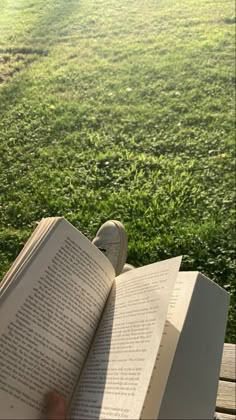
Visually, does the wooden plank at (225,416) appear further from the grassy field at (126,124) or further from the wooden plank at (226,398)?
the grassy field at (126,124)

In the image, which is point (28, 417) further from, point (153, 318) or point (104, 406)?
point (153, 318)

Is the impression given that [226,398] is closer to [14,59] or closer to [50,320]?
[50,320]

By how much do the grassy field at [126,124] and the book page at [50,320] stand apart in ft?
2.74

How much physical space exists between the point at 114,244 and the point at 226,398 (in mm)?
533

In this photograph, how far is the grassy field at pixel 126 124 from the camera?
2.47 m

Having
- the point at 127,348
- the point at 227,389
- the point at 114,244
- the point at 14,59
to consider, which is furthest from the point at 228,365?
the point at 14,59

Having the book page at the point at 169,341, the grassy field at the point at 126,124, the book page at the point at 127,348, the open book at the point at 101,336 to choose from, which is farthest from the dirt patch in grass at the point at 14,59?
the book page at the point at 169,341

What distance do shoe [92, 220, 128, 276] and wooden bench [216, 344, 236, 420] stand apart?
0.38 meters

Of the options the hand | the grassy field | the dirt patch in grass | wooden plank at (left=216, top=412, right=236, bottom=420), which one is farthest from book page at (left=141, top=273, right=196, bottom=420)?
the dirt patch in grass

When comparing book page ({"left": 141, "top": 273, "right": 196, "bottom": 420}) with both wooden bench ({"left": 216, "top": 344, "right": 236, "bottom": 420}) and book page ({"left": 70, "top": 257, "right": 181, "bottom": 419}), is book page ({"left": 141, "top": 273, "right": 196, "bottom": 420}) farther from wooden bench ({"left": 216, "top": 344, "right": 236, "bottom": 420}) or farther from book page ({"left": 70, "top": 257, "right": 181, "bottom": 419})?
wooden bench ({"left": 216, "top": 344, "right": 236, "bottom": 420})

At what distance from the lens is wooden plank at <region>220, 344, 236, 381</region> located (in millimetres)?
1641

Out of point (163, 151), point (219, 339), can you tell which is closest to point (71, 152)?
point (163, 151)

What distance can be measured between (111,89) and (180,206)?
3.50 ft

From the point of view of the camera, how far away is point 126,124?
Answer: 3088 mm
